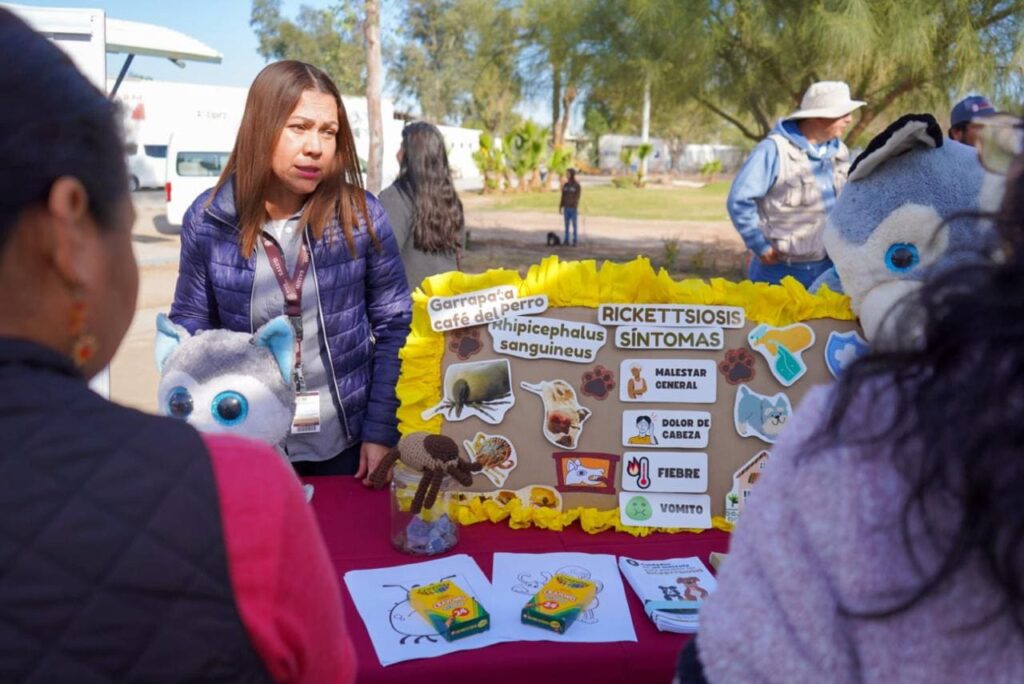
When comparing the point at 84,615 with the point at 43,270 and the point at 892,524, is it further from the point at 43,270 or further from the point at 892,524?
the point at 892,524

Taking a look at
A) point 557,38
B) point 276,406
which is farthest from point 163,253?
point 276,406

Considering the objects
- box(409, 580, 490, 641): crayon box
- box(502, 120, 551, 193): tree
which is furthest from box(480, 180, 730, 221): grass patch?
box(409, 580, 490, 641): crayon box

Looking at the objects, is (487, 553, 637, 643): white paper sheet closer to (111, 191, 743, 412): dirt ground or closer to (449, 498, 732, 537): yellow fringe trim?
(449, 498, 732, 537): yellow fringe trim

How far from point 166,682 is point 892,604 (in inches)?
21.4

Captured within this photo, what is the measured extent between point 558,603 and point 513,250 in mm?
12336

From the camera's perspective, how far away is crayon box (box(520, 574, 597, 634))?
53.1 inches

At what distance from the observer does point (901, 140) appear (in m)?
1.66

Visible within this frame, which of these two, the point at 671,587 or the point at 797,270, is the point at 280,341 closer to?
the point at 671,587

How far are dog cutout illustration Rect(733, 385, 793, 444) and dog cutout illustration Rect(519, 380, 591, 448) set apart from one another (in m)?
0.34

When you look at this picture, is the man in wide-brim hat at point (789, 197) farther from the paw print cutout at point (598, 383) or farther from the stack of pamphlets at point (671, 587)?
the stack of pamphlets at point (671, 587)

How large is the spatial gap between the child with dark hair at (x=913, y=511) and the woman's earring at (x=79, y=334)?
563 millimetres

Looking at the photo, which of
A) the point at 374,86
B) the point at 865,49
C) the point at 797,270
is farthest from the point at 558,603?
the point at 374,86

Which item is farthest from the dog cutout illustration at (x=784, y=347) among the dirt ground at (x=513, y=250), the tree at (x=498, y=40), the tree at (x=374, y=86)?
the tree at (x=374, y=86)

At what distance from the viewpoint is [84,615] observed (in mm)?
599
